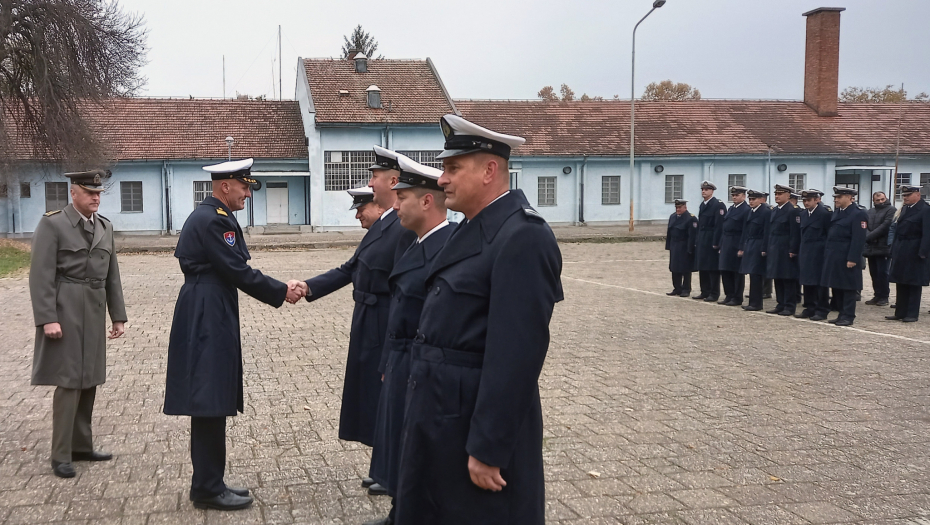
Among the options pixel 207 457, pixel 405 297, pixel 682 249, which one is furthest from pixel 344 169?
pixel 405 297

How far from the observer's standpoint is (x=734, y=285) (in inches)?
589

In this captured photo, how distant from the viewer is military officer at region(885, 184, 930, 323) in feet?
42.1

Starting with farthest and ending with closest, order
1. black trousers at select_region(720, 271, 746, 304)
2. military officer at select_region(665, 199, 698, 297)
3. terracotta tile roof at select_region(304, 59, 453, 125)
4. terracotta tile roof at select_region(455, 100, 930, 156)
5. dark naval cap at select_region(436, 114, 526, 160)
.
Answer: terracotta tile roof at select_region(455, 100, 930, 156)
terracotta tile roof at select_region(304, 59, 453, 125)
military officer at select_region(665, 199, 698, 297)
black trousers at select_region(720, 271, 746, 304)
dark naval cap at select_region(436, 114, 526, 160)

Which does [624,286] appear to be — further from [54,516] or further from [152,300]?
[54,516]

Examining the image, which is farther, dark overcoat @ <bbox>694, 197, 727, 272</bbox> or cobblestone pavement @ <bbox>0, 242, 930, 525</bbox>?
dark overcoat @ <bbox>694, 197, 727, 272</bbox>

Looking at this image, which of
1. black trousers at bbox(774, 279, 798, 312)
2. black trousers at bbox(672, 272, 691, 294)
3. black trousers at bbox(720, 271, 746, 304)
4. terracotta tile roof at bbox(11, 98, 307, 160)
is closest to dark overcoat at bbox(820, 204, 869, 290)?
black trousers at bbox(774, 279, 798, 312)

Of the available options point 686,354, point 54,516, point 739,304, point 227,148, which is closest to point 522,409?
point 54,516

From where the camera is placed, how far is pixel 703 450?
5934 millimetres

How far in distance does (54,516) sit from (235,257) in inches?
71.3

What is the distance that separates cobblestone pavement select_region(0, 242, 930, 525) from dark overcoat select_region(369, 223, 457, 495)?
84 cm

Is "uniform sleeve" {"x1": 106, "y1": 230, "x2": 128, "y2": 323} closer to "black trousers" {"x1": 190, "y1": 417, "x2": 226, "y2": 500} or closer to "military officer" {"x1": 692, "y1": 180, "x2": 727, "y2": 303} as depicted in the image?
"black trousers" {"x1": 190, "y1": 417, "x2": 226, "y2": 500}

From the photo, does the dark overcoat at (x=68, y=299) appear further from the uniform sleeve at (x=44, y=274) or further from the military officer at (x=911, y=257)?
the military officer at (x=911, y=257)

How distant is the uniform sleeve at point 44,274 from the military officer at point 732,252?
11.9 meters

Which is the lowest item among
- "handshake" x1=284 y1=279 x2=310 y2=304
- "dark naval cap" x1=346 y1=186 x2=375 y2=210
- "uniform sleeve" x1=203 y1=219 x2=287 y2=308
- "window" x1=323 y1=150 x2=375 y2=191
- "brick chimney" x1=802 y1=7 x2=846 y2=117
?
"handshake" x1=284 y1=279 x2=310 y2=304
